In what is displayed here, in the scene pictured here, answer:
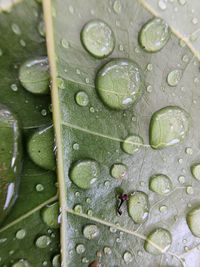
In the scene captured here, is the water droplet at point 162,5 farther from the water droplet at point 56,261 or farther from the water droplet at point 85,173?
the water droplet at point 56,261

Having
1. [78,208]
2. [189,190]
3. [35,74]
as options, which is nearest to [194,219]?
[189,190]

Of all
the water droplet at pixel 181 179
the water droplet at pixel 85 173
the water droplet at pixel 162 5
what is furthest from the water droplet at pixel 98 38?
the water droplet at pixel 181 179

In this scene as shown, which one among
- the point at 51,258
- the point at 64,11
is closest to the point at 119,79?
the point at 64,11

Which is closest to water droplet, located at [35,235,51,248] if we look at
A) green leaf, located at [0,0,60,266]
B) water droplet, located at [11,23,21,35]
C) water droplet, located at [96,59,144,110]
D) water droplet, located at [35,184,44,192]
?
green leaf, located at [0,0,60,266]

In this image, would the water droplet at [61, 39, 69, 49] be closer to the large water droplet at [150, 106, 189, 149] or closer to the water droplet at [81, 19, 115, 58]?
the water droplet at [81, 19, 115, 58]

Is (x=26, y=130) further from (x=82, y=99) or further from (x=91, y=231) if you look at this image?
(x=91, y=231)
